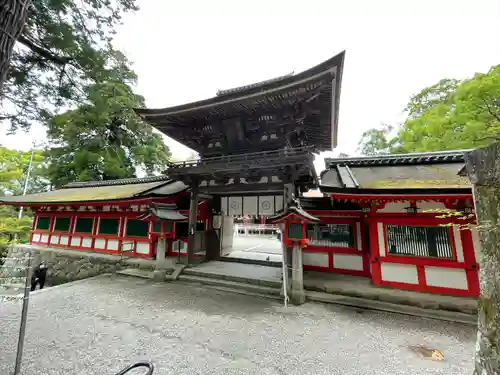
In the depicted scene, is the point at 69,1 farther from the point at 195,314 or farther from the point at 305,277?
the point at 305,277

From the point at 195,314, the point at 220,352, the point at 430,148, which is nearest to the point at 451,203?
the point at 220,352

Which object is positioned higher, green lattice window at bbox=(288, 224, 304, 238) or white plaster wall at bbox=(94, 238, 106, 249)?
green lattice window at bbox=(288, 224, 304, 238)

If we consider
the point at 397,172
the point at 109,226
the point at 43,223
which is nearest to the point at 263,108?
the point at 397,172

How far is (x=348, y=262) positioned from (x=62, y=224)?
15531 mm

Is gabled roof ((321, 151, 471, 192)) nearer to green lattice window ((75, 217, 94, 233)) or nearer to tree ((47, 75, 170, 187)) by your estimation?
green lattice window ((75, 217, 94, 233))

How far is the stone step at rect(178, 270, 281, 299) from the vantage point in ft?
21.0

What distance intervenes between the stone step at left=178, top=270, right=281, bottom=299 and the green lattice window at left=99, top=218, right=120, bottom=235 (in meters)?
5.56

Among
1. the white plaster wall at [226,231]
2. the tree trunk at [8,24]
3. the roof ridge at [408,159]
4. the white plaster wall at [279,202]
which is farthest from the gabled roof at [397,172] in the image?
the tree trunk at [8,24]

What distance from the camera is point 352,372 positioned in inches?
126

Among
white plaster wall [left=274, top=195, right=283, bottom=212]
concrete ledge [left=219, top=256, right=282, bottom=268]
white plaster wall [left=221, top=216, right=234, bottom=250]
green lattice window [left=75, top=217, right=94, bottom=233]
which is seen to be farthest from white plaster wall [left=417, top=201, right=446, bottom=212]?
green lattice window [left=75, top=217, right=94, bottom=233]

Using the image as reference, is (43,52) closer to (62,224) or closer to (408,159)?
(408,159)

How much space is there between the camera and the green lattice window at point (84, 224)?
38.0 feet

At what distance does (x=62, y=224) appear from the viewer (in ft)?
41.0

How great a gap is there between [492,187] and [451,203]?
5.21m
